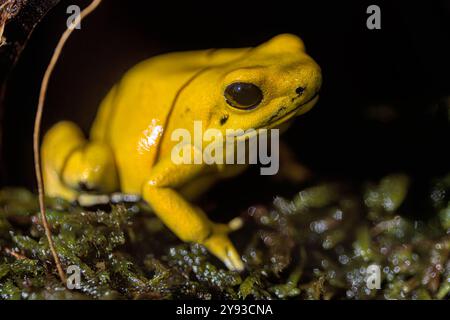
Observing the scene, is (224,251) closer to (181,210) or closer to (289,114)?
(181,210)

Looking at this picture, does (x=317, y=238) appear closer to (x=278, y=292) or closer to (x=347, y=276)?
(x=347, y=276)

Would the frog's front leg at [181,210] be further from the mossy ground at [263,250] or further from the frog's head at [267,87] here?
the frog's head at [267,87]

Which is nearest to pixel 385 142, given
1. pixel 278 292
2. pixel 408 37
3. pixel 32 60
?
pixel 408 37

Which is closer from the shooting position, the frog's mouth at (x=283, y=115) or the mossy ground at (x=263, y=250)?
the mossy ground at (x=263, y=250)

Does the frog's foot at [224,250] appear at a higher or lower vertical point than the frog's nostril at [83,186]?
lower

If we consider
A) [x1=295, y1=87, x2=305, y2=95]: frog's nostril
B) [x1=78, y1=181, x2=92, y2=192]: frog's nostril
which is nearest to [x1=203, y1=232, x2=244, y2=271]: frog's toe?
[x1=78, y1=181, x2=92, y2=192]: frog's nostril

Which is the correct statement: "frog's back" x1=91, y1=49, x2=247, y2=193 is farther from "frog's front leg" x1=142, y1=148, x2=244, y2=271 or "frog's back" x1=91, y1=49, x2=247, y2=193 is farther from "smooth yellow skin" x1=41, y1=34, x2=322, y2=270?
"frog's front leg" x1=142, y1=148, x2=244, y2=271

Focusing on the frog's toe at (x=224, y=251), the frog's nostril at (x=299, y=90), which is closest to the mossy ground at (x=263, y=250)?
the frog's toe at (x=224, y=251)
